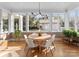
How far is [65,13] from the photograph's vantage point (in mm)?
13703

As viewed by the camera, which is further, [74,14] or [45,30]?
[45,30]

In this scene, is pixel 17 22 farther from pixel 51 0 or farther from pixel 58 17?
pixel 51 0

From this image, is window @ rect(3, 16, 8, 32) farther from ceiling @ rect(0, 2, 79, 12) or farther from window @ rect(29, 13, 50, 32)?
window @ rect(29, 13, 50, 32)

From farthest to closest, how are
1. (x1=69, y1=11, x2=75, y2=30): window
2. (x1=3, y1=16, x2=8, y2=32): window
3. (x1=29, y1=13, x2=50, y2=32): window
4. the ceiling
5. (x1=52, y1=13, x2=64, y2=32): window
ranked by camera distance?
(x1=29, y1=13, x2=50, y2=32): window, (x1=52, y1=13, x2=64, y2=32): window, (x1=3, y1=16, x2=8, y2=32): window, (x1=69, y1=11, x2=75, y2=30): window, the ceiling

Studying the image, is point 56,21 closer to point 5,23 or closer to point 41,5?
point 41,5

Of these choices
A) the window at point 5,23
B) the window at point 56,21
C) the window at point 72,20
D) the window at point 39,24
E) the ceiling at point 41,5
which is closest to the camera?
the ceiling at point 41,5

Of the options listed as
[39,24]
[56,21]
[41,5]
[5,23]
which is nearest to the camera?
[41,5]

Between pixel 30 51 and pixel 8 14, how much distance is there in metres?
6.96

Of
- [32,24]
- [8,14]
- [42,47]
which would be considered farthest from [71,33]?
[8,14]

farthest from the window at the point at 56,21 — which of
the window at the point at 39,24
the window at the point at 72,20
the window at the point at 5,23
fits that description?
the window at the point at 5,23

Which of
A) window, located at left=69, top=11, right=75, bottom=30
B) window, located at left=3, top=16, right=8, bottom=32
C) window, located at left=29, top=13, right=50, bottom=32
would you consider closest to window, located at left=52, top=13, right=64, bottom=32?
window, located at left=29, top=13, right=50, bottom=32

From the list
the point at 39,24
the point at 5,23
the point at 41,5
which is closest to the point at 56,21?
the point at 39,24

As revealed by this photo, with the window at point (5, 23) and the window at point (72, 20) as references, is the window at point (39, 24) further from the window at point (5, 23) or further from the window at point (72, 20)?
the window at point (5, 23)

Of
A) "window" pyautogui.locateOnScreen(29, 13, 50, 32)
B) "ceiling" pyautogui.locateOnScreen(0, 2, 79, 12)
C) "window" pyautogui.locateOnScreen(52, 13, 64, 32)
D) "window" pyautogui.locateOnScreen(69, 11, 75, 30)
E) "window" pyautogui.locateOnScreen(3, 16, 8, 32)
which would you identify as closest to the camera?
"ceiling" pyautogui.locateOnScreen(0, 2, 79, 12)
